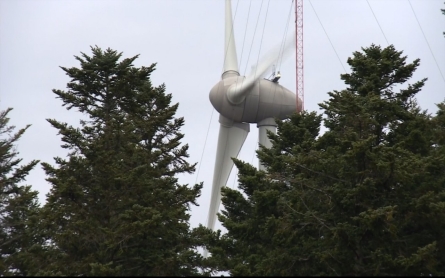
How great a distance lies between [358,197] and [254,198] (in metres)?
6.25

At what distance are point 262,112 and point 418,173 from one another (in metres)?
29.2

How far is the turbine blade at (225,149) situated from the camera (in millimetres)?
59719

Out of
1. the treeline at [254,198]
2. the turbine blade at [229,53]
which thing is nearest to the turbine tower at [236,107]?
the turbine blade at [229,53]

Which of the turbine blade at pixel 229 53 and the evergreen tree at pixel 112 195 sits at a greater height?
the turbine blade at pixel 229 53

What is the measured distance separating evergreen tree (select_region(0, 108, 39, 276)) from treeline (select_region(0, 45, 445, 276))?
97 mm

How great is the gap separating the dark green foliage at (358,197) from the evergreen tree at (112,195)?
243cm

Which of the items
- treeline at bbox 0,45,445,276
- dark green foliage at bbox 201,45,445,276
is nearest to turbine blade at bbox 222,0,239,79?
treeline at bbox 0,45,445,276

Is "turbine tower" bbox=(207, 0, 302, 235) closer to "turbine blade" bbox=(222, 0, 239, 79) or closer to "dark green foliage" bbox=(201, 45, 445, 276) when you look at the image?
"turbine blade" bbox=(222, 0, 239, 79)

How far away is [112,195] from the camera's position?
34.2 m

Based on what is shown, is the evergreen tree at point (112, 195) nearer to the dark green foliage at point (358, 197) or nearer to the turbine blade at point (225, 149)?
the dark green foliage at point (358, 197)

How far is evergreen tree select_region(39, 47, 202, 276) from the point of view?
32.1 meters

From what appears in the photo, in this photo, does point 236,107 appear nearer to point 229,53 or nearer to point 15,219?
point 229,53

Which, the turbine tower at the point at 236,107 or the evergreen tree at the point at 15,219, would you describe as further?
the turbine tower at the point at 236,107

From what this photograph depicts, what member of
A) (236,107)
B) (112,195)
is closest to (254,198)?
(112,195)
